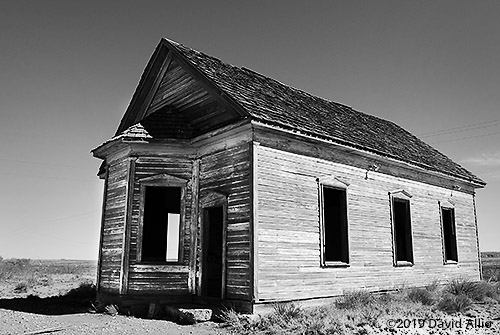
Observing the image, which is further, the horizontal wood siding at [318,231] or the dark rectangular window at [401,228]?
the dark rectangular window at [401,228]

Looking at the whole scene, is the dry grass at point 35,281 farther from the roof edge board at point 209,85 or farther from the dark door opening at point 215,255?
the roof edge board at point 209,85

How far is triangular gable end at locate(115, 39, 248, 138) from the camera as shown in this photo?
11188 millimetres

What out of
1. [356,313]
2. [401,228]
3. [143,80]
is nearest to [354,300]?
[356,313]

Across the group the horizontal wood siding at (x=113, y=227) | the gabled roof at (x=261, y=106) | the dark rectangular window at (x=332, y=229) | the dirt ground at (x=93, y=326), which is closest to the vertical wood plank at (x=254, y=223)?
the gabled roof at (x=261, y=106)

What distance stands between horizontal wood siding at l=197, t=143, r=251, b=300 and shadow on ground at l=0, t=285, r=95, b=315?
3.90 metres

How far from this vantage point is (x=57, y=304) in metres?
13.0

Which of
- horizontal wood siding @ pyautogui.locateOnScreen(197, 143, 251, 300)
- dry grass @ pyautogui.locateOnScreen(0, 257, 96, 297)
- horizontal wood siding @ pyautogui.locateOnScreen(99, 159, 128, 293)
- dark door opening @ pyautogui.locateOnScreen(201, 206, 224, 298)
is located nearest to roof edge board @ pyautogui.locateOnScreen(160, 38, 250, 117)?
horizontal wood siding @ pyautogui.locateOnScreen(197, 143, 251, 300)

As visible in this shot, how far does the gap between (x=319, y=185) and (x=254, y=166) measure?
2.21m

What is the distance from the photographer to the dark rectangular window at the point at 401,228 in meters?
14.2

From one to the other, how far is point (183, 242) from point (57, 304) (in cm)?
470

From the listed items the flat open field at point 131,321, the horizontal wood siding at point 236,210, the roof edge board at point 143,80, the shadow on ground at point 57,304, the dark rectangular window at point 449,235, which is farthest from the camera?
the dark rectangular window at point 449,235

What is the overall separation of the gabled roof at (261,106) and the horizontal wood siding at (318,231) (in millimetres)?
755

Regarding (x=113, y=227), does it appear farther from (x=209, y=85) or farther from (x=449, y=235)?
(x=449, y=235)

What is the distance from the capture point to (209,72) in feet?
38.9
